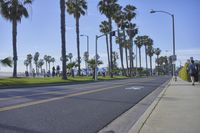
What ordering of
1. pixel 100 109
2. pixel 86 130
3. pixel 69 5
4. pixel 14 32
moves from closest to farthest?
1. pixel 86 130
2. pixel 100 109
3. pixel 14 32
4. pixel 69 5

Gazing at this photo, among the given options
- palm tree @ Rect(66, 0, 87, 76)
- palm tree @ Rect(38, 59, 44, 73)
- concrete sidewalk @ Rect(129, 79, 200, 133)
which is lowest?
concrete sidewalk @ Rect(129, 79, 200, 133)

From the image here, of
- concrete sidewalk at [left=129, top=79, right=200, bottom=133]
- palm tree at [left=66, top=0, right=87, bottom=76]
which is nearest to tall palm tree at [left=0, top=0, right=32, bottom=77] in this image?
palm tree at [left=66, top=0, right=87, bottom=76]

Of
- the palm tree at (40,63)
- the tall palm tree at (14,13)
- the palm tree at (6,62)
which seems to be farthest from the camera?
the palm tree at (40,63)

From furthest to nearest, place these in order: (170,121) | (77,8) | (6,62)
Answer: (77,8) < (6,62) < (170,121)

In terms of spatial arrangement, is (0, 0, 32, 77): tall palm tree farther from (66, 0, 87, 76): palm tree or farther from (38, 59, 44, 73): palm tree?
(38, 59, 44, 73): palm tree

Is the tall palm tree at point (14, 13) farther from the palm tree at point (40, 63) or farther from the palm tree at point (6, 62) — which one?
the palm tree at point (40, 63)

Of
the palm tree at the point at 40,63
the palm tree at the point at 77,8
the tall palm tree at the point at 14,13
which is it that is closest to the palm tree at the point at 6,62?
the tall palm tree at the point at 14,13

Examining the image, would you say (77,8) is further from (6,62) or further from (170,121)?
(170,121)

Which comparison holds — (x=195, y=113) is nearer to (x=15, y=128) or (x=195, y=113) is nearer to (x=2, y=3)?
(x=15, y=128)

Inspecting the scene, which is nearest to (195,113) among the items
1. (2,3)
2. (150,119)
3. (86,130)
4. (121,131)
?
(150,119)

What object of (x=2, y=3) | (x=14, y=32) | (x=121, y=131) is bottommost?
(x=121, y=131)

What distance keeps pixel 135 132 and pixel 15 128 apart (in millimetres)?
2744

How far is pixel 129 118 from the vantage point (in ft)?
38.0

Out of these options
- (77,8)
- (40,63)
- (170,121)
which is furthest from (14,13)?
(40,63)
